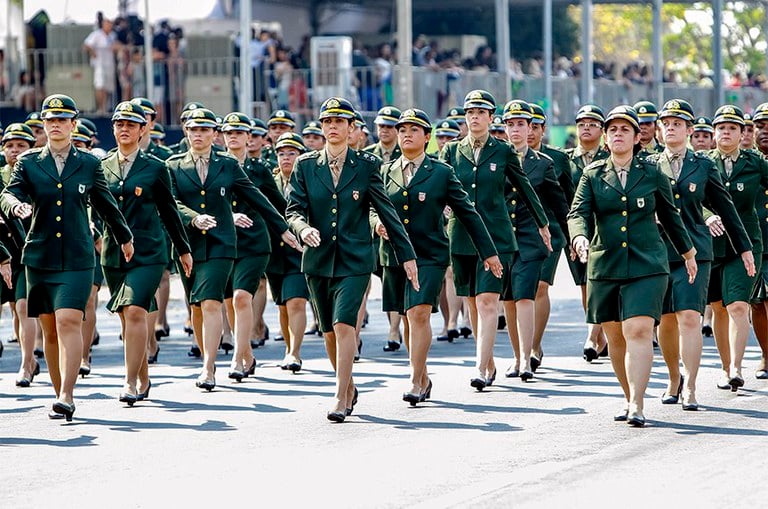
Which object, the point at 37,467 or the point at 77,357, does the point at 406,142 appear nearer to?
the point at 77,357

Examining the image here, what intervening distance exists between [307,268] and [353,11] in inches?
1162

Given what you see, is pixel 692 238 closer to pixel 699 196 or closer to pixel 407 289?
pixel 699 196

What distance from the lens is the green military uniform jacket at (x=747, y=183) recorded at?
544 inches

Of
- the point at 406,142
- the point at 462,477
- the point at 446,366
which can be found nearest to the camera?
the point at 462,477

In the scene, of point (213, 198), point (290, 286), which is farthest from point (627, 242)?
point (290, 286)

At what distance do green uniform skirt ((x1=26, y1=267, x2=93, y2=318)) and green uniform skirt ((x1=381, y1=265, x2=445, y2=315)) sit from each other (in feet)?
6.78

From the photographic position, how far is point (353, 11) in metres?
41.2

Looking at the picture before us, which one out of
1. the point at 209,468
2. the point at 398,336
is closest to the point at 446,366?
the point at 398,336

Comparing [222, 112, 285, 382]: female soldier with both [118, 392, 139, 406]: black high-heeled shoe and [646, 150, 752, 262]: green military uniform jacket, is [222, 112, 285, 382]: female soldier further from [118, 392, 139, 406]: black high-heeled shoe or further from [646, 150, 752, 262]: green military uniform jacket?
[646, 150, 752, 262]: green military uniform jacket

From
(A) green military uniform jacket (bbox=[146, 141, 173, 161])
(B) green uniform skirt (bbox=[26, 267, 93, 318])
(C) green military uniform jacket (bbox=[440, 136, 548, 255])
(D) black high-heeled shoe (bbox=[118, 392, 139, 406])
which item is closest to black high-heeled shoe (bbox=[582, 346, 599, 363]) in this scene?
(C) green military uniform jacket (bbox=[440, 136, 548, 255])

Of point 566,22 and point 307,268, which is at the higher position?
point 566,22

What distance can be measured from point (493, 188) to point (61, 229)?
356cm

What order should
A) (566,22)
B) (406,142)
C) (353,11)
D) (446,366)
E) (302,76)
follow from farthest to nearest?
(566,22) < (353,11) < (302,76) < (446,366) < (406,142)

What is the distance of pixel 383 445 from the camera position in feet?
35.7
